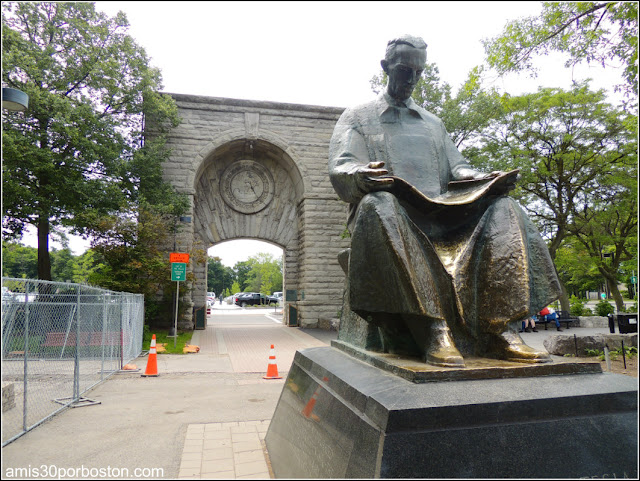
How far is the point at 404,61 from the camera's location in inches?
134

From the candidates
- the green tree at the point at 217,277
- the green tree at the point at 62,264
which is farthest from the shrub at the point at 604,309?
the green tree at the point at 217,277

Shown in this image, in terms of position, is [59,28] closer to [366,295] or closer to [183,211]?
[183,211]

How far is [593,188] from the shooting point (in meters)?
16.1

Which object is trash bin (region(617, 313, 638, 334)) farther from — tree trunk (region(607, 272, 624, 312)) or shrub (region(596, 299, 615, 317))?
shrub (region(596, 299, 615, 317))

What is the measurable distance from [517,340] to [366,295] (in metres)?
0.94

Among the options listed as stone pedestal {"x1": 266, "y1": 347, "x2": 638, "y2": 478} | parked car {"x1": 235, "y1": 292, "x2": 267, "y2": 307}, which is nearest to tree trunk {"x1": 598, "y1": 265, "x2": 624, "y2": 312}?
stone pedestal {"x1": 266, "y1": 347, "x2": 638, "y2": 478}

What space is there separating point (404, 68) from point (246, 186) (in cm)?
1562

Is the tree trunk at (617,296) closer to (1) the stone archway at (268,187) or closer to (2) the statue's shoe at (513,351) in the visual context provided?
(1) the stone archway at (268,187)

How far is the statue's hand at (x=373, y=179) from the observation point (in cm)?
290

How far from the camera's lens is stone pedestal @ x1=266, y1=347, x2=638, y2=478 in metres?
1.94

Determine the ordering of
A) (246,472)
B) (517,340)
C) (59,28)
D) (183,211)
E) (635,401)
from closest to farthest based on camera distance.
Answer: (635,401), (517,340), (246,472), (59,28), (183,211)

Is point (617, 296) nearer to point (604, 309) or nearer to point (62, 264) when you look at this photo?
point (604, 309)

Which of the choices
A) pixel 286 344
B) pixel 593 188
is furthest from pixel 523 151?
pixel 286 344

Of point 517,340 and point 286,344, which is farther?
point 286,344
